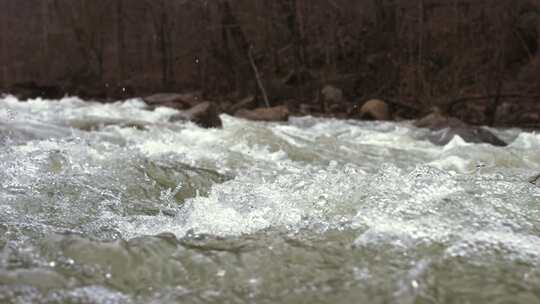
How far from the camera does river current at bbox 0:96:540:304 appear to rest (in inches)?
75.7

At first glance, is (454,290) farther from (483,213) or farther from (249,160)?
(249,160)

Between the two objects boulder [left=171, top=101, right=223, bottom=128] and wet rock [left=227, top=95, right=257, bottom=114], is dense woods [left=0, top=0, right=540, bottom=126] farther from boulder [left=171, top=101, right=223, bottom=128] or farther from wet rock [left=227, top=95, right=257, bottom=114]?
boulder [left=171, top=101, right=223, bottom=128]

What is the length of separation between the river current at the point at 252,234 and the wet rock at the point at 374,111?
631 cm

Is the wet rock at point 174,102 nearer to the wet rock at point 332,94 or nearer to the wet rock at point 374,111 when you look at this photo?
the wet rock at point 332,94

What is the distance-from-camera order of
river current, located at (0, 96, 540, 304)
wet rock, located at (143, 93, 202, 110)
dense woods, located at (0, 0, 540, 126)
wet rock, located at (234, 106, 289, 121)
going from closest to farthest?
river current, located at (0, 96, 540, 304), wet rock, located at (234, 106, 289, 121), wet rock, located at (143, 93, 202, 110), dense woods, located at (0, 0, 540, 126)

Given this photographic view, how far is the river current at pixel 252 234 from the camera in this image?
1.92m

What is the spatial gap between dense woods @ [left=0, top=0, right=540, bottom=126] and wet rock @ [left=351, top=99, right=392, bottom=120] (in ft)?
2.13

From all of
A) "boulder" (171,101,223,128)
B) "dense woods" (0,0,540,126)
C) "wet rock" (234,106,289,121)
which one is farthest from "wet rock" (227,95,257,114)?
"boulder" (171,101,223,128)

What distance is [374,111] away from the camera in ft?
36.4

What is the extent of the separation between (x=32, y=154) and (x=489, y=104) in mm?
8697

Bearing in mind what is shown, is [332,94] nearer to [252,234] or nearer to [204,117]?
[204,117]

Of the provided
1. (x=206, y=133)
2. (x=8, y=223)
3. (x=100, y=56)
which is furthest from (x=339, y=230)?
(x=100, y=56)

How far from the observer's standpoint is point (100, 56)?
20141 millimetres

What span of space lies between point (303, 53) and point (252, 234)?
→ 13.8 metres
